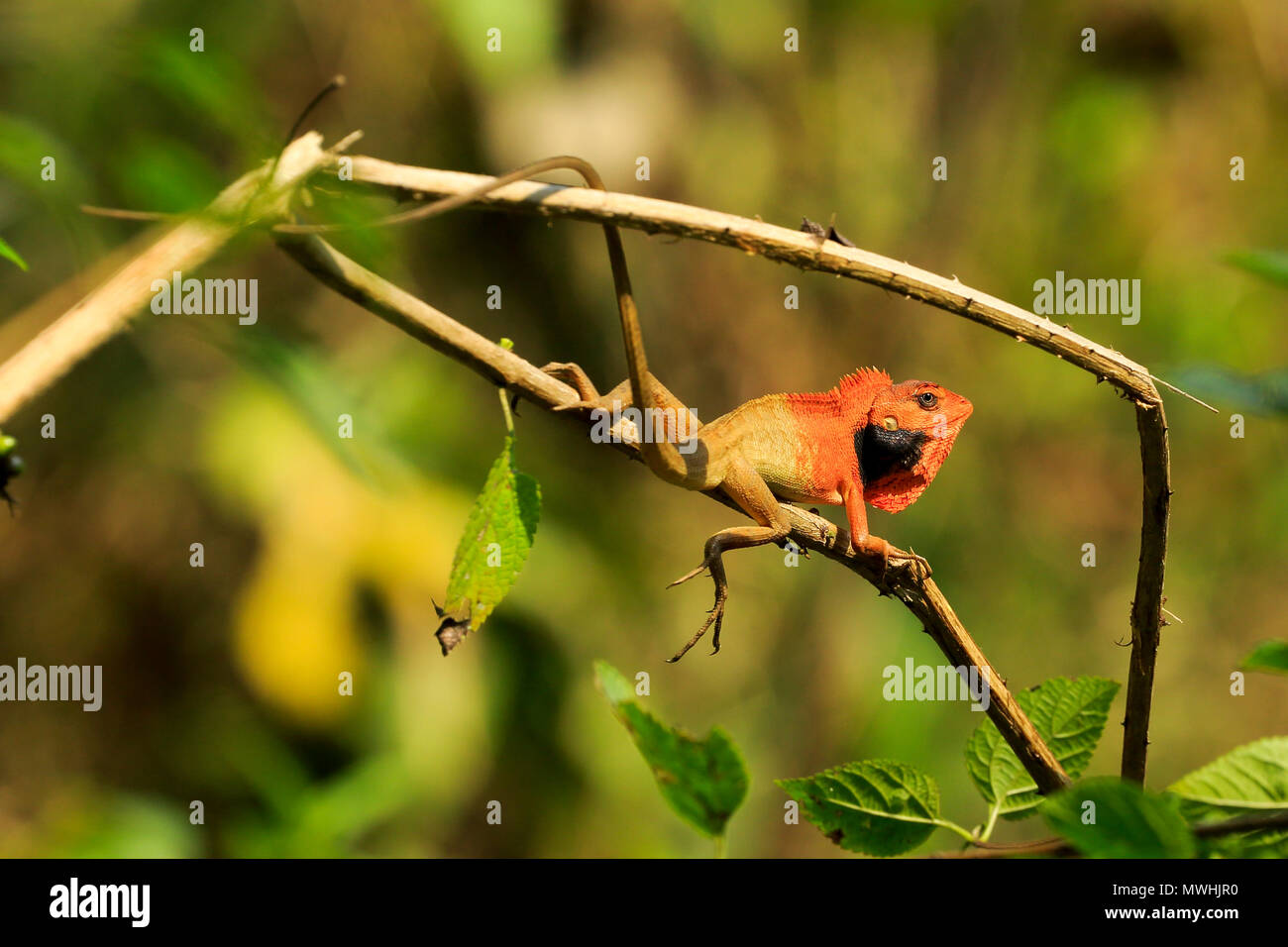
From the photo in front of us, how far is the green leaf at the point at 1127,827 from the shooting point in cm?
104

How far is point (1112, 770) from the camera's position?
7145 mm

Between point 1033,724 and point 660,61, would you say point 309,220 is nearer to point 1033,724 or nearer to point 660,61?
point 1033,724

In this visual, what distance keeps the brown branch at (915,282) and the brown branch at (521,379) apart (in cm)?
14

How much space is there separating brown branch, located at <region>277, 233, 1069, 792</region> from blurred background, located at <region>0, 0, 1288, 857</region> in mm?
3780

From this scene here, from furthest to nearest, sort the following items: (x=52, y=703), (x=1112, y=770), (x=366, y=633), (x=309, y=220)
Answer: (x=1112, y=770) < (x=52, y=703) < (x=366, y=633) < (x=309, y=220)

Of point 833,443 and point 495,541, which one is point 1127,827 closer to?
point 495,541

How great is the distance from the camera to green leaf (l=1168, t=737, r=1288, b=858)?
57.3 inches

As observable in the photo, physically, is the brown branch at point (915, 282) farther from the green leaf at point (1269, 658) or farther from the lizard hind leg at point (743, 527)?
the lizard hind leg at point (743, 527)

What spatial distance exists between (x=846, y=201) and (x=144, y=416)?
194 inches
